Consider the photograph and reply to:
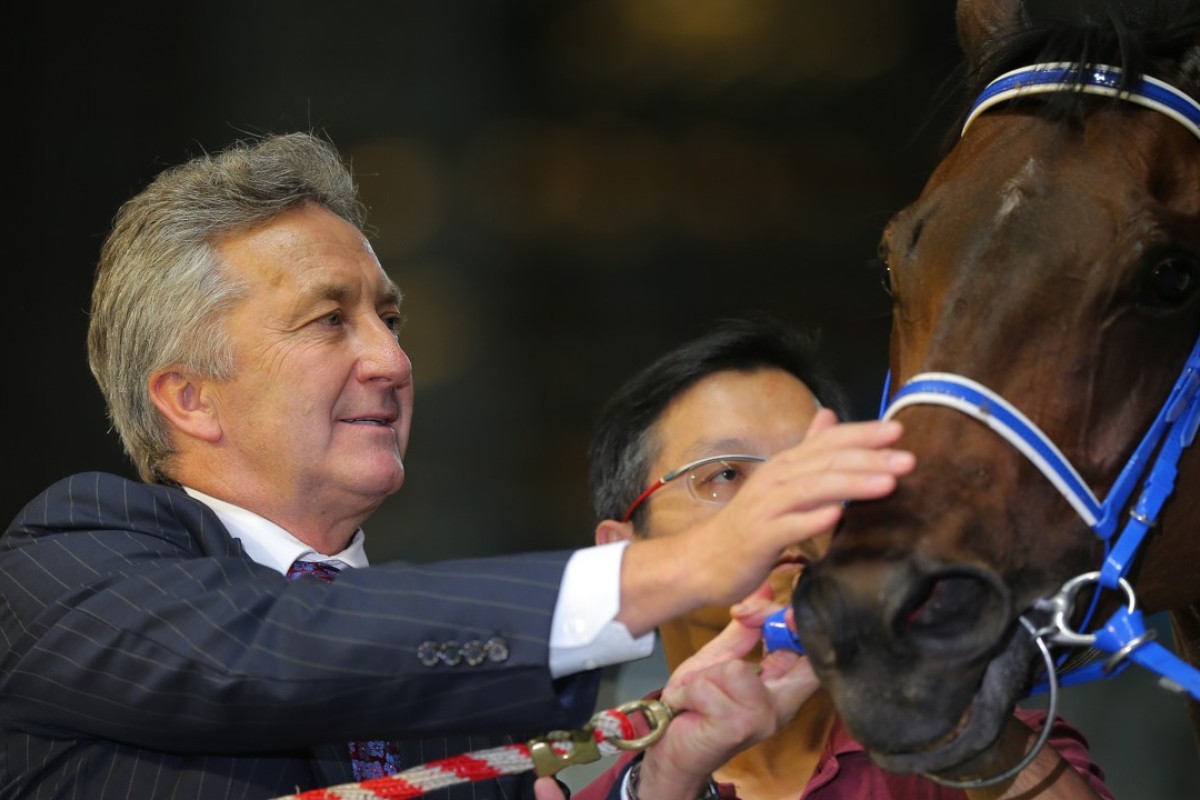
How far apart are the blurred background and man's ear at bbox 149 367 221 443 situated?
2.14 metres

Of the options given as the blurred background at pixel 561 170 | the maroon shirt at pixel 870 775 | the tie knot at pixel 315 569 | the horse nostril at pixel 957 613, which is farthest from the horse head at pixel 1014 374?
the blurred background at pixel 561 170

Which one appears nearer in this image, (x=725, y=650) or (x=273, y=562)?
(x=725, y=650)

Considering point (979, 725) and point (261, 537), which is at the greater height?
point (979, 725)

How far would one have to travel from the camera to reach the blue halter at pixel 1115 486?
133 centimetres

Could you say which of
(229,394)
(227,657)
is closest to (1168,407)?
(227,657)

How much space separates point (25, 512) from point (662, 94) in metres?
2.91

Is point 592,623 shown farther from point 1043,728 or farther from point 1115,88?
point 1115,88

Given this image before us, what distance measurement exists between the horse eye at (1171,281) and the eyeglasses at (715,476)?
2.90 ft

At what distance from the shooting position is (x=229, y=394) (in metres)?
2.00

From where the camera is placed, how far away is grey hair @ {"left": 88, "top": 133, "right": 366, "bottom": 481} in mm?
1995

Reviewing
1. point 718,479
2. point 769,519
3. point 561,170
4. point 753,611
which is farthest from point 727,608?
point 561,170

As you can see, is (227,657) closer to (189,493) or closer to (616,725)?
(616,725)

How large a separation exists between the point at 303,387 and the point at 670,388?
0.74 m

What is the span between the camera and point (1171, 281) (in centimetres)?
149
